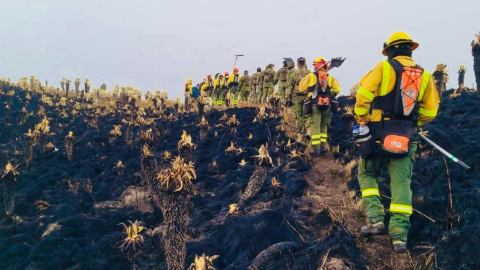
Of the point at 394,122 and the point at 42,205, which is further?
the point at 42,205

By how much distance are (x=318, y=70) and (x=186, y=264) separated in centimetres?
584

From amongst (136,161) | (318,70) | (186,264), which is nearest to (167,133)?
(136,161)

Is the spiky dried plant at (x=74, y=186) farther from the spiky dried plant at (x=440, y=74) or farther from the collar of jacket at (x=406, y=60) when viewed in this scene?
the spiky dried plant at (x=440, y=74)

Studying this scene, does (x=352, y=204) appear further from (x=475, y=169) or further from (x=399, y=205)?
(x=475, y=169)

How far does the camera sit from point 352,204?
5.46 meters

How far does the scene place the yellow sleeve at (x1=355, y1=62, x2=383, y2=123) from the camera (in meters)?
4.11

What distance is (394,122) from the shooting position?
4.08 metres

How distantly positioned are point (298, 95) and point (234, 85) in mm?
11028

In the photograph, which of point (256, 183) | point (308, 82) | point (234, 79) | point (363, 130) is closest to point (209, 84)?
point (234, 79)

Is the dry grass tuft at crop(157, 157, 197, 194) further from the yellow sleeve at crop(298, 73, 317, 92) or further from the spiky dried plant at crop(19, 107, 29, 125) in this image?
the spiky dried plant at crop(19, 107, 29, 125)

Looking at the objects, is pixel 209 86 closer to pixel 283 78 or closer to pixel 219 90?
pixel 219 90

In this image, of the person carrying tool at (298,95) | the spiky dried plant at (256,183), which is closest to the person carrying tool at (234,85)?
the person carrying tool at (298,95)

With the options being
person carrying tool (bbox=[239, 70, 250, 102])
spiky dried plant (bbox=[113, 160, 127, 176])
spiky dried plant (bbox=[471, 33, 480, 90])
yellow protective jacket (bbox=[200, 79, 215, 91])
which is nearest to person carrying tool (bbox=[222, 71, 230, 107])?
person carrying tool (bbox=[239, 70, 250, 102])

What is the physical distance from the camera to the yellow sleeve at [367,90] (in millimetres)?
4105
